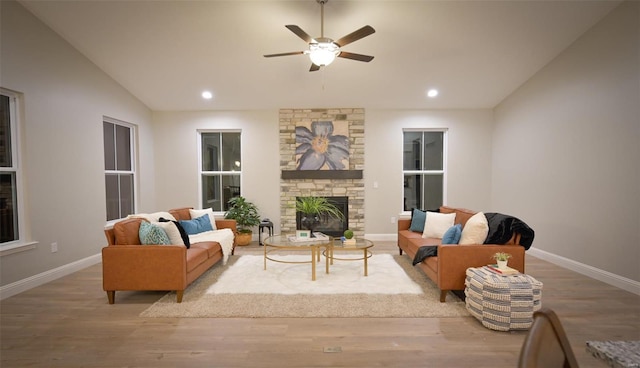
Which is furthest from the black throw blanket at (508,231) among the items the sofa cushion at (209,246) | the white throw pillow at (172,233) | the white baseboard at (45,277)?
the white baseboard at (45,277)

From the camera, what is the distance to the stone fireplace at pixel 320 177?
5.98 m

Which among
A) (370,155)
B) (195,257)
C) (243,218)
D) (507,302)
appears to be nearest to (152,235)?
Result: (195,257)

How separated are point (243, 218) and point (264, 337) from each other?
3457 millimetres

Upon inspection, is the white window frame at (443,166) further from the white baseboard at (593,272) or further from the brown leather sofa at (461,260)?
the brown leather sofa at (461,260)

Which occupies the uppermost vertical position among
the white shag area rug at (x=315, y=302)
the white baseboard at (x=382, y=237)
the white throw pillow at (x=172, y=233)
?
the white throw pillow at (x=172, y=233)

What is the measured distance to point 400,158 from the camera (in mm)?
6059

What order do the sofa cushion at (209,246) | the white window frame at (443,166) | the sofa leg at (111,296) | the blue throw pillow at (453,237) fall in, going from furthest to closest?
the white window frame at (443,166), the sofa cushion at (209,246), the blue throw pillow at (453,237), the sofa leg at (111,296)

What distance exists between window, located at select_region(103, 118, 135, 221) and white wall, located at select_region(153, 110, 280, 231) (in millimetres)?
582

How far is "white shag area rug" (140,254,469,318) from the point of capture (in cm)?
278

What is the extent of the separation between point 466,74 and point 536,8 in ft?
4.57

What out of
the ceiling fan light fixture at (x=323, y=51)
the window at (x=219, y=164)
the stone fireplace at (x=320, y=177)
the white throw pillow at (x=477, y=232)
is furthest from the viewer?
the window at (x=219, y=164)

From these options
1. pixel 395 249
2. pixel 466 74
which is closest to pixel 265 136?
pixel 395 249

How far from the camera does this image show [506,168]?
5.60 meters

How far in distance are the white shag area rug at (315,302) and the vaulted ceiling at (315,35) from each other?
3.15 m
